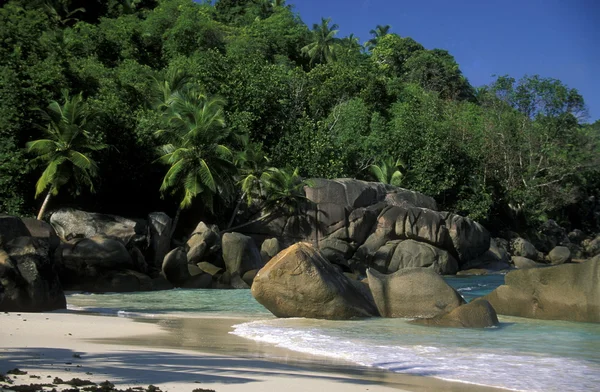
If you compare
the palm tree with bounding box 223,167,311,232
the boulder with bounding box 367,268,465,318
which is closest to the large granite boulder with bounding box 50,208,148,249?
the palm tree with bounding box 223,167,311,232

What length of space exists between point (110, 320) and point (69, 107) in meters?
16.0

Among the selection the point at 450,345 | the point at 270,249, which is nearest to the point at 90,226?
the point at 270,249

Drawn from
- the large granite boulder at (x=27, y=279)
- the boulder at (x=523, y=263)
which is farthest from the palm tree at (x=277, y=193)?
the large granite boulder at (x=27, y=279)

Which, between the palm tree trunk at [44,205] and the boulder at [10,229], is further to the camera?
the palm tree trunk at [44,205]

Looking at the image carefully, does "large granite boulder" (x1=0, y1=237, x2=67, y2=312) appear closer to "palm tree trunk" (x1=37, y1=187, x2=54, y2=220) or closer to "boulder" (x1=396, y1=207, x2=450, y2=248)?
"palm tree trunk" (x1=37, y1=187, x2=54, y2=220)

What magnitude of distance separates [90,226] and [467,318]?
17.2 metres

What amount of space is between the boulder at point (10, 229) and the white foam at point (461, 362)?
5624 mm

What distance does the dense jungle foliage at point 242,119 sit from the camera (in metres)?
27.4

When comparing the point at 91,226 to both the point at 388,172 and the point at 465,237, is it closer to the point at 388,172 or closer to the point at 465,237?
the point at 465,237

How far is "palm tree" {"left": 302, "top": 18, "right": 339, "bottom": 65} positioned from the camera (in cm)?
6009

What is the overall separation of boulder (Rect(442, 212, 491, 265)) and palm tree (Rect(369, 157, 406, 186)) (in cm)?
633

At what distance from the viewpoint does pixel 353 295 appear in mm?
13844

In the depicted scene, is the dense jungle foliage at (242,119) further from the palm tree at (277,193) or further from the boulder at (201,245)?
the boulder at (201,245)

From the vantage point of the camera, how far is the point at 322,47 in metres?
60.7
